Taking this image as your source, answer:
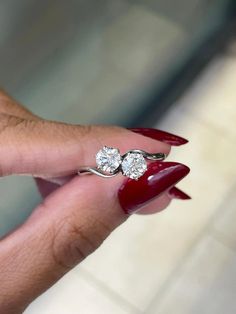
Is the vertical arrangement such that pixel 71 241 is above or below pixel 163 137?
below

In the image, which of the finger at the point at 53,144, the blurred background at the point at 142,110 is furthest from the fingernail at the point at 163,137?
the blurred background at the point at 142,110

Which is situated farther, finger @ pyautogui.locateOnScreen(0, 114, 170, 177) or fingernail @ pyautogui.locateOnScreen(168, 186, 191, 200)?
fingernail @ pyautogui.locateOnScreen(168, 186, 191, 200)

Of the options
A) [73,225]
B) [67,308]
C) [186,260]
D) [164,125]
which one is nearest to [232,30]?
[164,125]

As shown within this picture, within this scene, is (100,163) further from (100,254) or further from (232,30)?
(232,30)

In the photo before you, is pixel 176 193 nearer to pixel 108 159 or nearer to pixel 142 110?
pixel 108 159

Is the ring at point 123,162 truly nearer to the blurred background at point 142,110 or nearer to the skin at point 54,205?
the skin at point 54,205

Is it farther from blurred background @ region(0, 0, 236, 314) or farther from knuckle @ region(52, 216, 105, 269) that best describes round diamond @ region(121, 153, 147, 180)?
blurred background @ region(0, 0, 236, 314)

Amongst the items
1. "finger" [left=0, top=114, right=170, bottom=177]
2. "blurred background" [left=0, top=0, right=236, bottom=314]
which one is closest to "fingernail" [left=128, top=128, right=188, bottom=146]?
"finger" [left=0, top=114, right=170, bottom=177]

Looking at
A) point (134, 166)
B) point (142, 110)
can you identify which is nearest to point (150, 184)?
point (134, 166)
